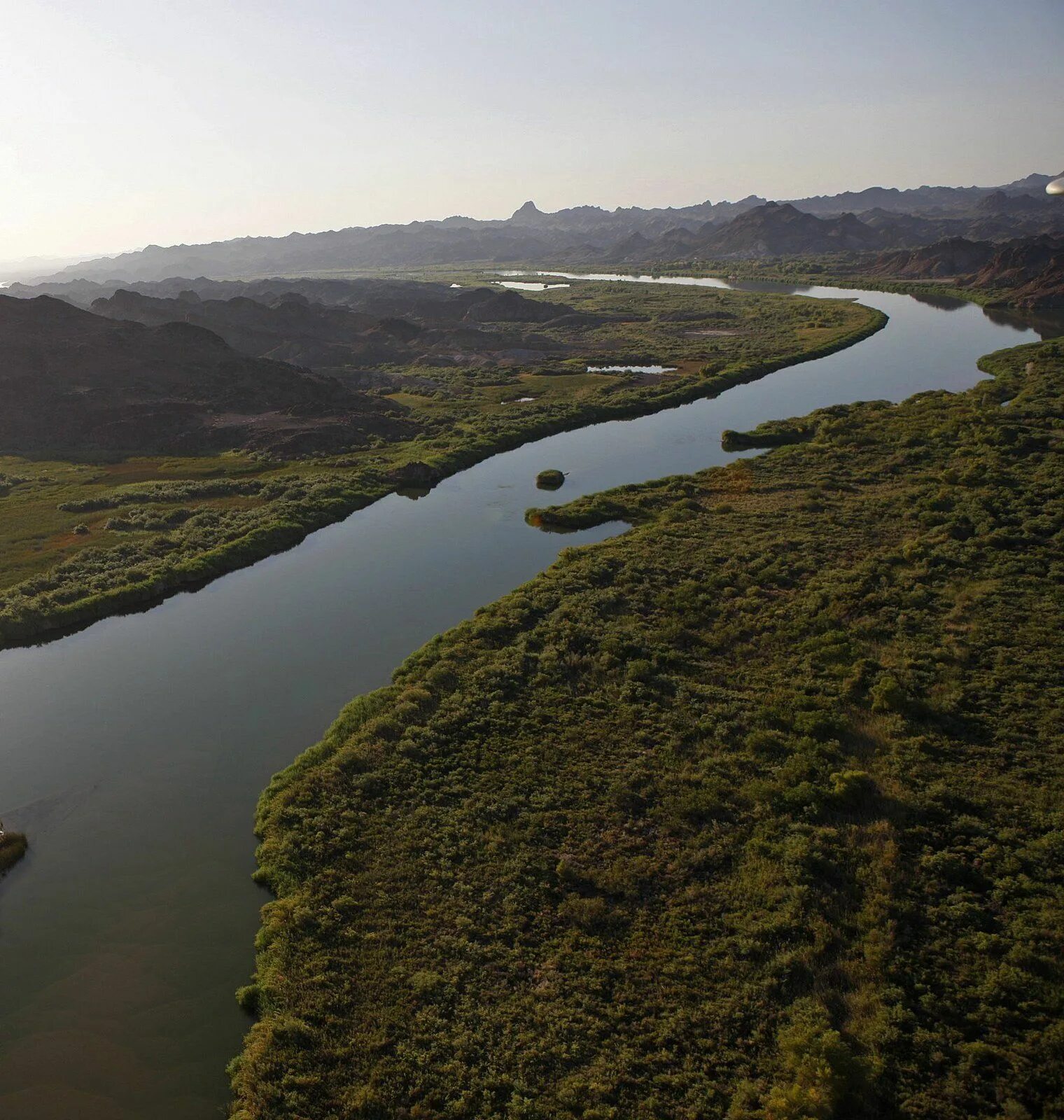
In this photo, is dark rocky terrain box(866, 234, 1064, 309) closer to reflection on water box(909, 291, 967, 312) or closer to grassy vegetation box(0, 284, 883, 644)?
reflection on water box(909, 291, 967, 312)

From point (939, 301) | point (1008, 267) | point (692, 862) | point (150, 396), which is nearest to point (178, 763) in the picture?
point (692, 862)

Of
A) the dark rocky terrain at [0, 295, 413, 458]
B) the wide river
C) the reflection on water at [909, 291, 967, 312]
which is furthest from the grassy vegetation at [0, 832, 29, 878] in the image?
the reflection on water at [909, 291, 967, 312]

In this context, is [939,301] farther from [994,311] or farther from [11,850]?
[11,850]

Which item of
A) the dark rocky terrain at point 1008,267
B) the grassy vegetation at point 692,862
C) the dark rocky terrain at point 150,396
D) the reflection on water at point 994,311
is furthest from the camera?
the dark rocky terrain at point 1008,267

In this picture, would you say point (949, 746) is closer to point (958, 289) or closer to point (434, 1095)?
point (434, 1095)

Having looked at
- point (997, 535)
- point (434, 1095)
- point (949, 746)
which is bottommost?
point (434, 1095)

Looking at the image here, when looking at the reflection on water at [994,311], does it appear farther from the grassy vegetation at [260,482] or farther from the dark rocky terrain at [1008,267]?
the grassy vegetation at [260,482]

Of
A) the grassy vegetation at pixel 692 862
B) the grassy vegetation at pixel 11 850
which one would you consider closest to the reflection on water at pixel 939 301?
the grassy vegetation at pixel 692 862

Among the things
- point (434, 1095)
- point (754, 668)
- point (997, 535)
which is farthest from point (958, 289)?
point (434, 1095)
